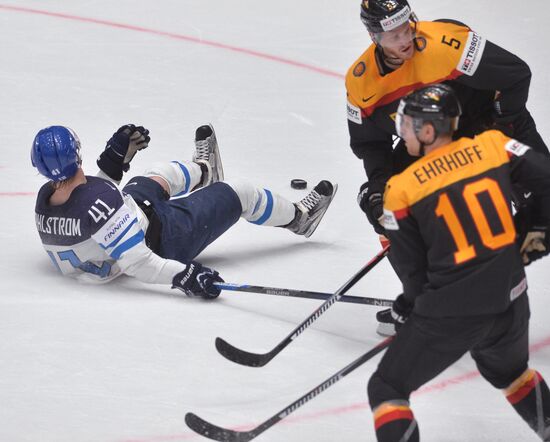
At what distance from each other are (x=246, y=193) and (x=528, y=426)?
179 centimetres

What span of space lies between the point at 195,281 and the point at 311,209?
965mm

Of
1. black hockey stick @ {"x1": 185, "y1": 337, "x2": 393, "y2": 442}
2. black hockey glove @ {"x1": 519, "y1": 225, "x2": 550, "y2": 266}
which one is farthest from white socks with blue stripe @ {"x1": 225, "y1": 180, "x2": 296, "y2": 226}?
black hockey glove @ {"x1": 519, "y1": 225, "x2": 550, "y2": 266}

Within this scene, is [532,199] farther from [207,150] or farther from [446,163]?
[207,150]

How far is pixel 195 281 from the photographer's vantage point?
4.23m

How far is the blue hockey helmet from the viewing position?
4.11 metres

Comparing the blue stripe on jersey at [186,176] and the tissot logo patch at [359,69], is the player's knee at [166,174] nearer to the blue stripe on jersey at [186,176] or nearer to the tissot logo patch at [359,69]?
the blue stripe on jersey at [186,176]

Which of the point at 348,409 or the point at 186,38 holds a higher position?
the point at 186,38

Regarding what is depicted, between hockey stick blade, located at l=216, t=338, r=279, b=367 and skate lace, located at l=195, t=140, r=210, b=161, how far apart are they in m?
1.64

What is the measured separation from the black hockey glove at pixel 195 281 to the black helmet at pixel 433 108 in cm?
145

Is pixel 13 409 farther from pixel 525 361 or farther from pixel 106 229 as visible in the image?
pixel 525 361

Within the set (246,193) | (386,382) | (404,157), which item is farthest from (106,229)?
(386,382)

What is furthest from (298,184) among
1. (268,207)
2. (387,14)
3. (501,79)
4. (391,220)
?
(391,220)

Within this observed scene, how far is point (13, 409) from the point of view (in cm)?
351

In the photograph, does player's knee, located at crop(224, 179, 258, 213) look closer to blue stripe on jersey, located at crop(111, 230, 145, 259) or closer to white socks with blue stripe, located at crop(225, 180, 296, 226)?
white socks with blue stripe, located at crop(225, 180, 296, 226)
